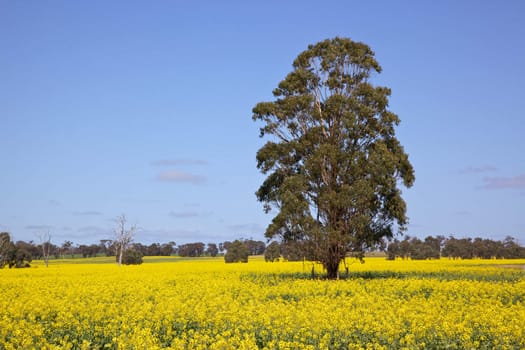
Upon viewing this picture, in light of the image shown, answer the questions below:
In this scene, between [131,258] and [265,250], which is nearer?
[131,258]

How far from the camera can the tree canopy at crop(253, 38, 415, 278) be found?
32531 mm

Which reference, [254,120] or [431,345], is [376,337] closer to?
A: [431,345]

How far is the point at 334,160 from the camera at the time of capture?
107 feet

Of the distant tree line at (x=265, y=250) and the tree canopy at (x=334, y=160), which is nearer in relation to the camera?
the tree canopy at (x=334, y=160)

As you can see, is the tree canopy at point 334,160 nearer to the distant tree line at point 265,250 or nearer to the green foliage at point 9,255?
the distant tree line at point 265,250

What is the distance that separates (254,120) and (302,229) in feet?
26.8

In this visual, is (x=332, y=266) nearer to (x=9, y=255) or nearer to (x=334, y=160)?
(x=334, y=160)

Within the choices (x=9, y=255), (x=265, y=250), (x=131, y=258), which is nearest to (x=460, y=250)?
(x=265, y=250)

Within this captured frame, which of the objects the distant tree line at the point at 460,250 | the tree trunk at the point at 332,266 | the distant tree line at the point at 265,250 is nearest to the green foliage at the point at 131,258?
the distant tree line at the point at 265,250

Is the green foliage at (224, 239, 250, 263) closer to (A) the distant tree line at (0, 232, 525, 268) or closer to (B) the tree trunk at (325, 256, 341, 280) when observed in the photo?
(A) the distant tree line at (0, 232, 525, 268)

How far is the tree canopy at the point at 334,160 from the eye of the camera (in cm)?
3253

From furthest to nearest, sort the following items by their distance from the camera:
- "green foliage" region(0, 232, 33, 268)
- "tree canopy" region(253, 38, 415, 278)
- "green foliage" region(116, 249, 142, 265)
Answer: "green foliage" region(116, 249, 142, 265) → "green foliage" region(0, 232, 33, 268) → "tree canopy" region(253, 38, 415, 278)

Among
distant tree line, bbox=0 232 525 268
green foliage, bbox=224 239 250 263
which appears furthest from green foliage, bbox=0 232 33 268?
green foliage, bbox=224 239 250 263

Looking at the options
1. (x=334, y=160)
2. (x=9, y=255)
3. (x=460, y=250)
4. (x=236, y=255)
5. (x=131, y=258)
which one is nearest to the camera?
(x=334, y=160)
